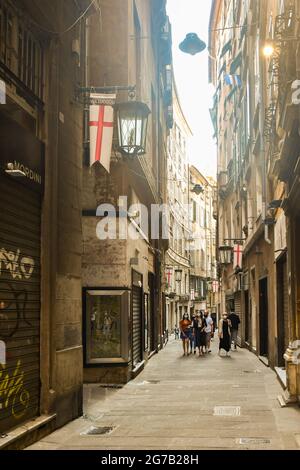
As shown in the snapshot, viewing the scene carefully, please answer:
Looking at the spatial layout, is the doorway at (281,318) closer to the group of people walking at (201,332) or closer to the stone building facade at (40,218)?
the group of people walking at (201,332)

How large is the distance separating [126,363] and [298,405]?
5253mm

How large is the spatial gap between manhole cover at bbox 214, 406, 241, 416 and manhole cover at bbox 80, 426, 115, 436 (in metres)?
2.18

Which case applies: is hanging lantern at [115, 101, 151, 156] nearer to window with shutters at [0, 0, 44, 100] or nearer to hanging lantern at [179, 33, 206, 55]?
hanging lantern at [179, 33, 206, 55]

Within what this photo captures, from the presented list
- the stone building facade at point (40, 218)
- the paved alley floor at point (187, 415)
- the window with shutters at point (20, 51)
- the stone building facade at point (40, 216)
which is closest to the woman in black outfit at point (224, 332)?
the paved alley floor at point (187, 415)

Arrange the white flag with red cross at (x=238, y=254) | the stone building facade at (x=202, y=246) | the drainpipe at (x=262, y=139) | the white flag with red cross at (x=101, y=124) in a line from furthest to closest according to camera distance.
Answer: the stone building facade at (x=202, y=246), the white flag with red cross at (x=238, y=254), the drainpipe at (x=262, y=139), the white flag with red cross at (x=101, y=124)

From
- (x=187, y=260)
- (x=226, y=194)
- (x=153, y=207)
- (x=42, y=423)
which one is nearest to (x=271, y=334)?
(x=153, y=207)

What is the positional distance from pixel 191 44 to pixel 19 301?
24.6 feet

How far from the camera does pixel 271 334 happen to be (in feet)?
64.8

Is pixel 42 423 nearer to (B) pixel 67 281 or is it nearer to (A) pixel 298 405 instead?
(B) pixel 67 281

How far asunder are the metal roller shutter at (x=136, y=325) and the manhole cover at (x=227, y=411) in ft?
20.9

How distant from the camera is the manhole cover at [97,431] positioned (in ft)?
32.5

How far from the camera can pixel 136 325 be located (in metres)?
20.0

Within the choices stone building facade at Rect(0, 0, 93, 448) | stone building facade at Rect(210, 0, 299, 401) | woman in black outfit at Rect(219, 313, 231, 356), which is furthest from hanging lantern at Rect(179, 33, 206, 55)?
woman in black outfit at Rect(219, 313, 231, 356)

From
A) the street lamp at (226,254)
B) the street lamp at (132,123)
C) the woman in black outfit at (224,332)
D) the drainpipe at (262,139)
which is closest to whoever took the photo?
the street lamp at (132,123)
